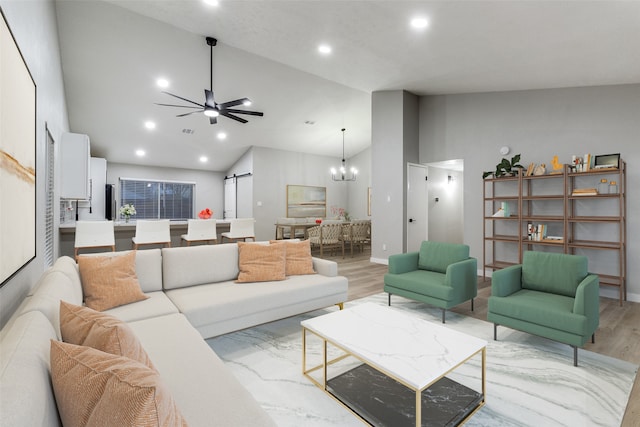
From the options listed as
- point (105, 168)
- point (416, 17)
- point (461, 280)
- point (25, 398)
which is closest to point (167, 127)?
point (105, 168)

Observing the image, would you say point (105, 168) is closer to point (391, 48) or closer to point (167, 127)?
point (167, 127)

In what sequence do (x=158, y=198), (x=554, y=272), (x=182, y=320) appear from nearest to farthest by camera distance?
(x=182, y=320) → (x=554, y=272) → (x=158, y=198)

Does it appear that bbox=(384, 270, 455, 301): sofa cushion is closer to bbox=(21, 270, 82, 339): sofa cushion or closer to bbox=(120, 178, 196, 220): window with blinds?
bbox=(21, 270, 82, 339): sofa cushion

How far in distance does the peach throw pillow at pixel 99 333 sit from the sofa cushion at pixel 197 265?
5.23 feet

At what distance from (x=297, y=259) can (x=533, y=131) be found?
4.13 metres

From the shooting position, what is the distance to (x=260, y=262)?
10.3 ft

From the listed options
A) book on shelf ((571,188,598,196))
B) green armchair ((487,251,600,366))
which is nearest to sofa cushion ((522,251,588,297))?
green armchair ((487,251,600,366))

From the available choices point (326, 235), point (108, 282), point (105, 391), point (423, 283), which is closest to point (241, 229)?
point (326, 235)

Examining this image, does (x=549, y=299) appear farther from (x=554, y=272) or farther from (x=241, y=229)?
(x=241, y=229)

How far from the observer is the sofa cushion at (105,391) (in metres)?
0.71

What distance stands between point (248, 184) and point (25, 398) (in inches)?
337

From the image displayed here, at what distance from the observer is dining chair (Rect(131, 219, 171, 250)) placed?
4910 millimetres

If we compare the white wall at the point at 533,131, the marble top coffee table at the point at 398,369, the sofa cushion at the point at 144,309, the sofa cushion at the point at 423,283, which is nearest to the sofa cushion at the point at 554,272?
the sofa cushion at the point at 423,283

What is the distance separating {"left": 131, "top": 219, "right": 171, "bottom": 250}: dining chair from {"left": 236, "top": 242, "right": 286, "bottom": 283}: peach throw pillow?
8.30 ft
